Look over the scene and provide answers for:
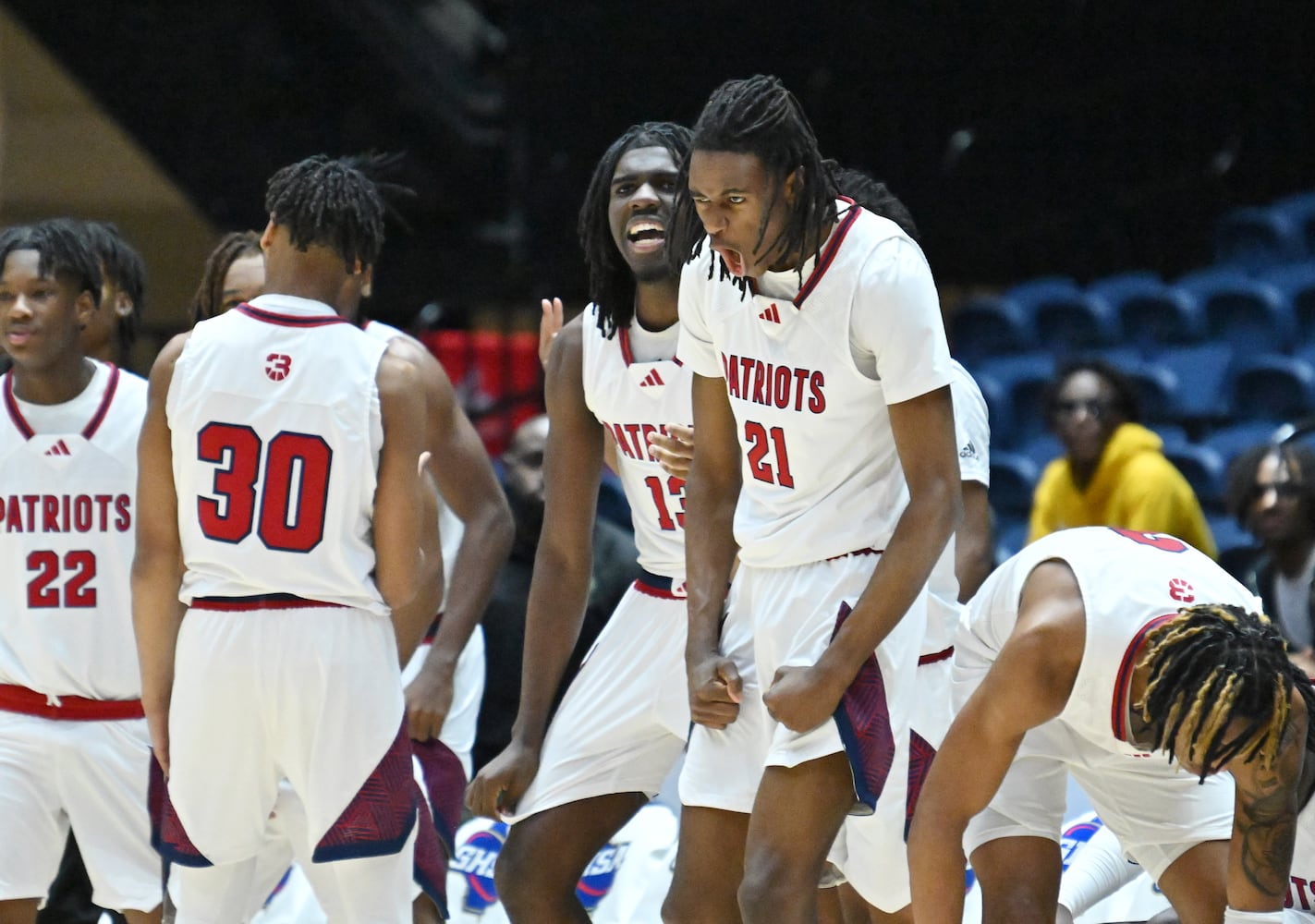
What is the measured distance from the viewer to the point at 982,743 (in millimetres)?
3420

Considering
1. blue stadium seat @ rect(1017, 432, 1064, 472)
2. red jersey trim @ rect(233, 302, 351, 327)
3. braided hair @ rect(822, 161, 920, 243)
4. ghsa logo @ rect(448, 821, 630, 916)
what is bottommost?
ghsa logo @ rect(448, 821, 630, 916)

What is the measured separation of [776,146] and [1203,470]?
5.28 meters

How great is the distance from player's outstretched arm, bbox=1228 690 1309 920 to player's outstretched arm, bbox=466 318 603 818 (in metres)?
1.49

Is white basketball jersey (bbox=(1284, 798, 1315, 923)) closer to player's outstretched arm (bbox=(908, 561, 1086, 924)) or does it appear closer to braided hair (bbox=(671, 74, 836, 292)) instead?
player's outstretched arm (bbox=(908, 561, 1086, 924))

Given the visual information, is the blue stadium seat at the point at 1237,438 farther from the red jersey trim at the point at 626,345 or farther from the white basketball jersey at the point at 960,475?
the red jersey trim at the point at 626,345

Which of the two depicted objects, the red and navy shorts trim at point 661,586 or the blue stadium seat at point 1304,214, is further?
the blue stadium seat at point 1304,214

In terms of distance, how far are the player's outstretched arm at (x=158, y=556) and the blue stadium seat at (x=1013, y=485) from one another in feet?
17.4

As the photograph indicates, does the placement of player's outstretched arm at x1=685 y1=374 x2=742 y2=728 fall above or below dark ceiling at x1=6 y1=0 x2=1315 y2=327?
below

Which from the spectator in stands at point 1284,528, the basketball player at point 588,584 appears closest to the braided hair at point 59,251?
the basketball player at point 588,584

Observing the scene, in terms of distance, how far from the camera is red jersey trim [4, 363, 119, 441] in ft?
14.6

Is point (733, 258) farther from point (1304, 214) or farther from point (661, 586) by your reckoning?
point (1304, 214)

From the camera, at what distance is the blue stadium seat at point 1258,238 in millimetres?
9688

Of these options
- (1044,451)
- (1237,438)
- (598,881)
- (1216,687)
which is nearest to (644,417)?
(1216,687)

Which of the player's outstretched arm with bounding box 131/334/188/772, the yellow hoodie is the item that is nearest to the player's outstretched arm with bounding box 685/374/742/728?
the player's outstretched arm with bounding box 131/334/188/772
